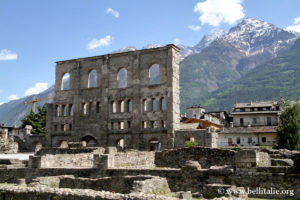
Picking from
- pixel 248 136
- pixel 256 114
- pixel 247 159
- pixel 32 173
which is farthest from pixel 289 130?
pixel 32 173

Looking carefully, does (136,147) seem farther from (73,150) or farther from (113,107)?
(73,150)

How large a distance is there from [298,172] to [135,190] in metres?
5.79

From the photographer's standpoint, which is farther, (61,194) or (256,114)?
(256,114)

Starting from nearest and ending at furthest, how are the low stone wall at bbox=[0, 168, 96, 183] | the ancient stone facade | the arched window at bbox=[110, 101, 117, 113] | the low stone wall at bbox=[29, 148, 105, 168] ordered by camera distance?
1. the low stone wall at bbox=[0, 168, 96, 183]
2. the low stone wall at bbox=[29, 148, 105, 168]
3. the ancient stone facade
4. the arched window at bbox=[110, 101, 117, 113]

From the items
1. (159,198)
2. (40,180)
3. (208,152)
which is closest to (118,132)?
(208,152)

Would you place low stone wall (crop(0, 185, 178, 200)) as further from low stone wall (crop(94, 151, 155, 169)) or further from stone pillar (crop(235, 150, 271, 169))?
low stone wall (crop(94, 151, 155, 169))

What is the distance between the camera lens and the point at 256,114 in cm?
6581

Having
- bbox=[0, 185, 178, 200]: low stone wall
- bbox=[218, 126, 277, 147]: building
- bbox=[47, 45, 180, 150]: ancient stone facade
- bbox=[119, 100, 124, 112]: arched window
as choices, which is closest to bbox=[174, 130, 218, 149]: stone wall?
bbox=[47, 45, 180, 150]: ancient stone facade

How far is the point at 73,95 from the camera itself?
4578cm

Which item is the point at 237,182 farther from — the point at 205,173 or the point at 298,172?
the point at 298,172

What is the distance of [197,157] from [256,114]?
5064 centimetres

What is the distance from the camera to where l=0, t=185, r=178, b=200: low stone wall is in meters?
8.22

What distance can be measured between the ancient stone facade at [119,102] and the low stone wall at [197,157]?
1780 centimetres

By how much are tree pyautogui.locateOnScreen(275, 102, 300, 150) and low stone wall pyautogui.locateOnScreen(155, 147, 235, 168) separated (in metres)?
20.7
